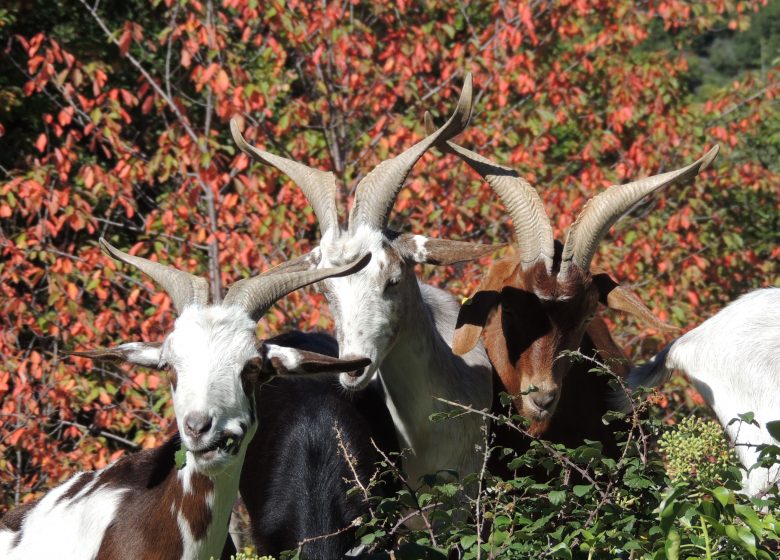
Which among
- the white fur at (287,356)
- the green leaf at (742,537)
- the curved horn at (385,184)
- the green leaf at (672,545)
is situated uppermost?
the curved horn at (385,184)

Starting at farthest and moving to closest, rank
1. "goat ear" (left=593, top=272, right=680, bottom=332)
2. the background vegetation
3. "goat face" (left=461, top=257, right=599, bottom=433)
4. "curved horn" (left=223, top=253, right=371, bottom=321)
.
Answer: the background vegetation
"goat ear" (left=593, top=272, right=680, bottom=332)
"goat face" (left=461, top=257, right=599, bottom=433)
"curved horn" (left=223, top=253, right=371, bottom=321)

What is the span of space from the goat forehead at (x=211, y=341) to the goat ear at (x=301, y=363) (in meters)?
0.09

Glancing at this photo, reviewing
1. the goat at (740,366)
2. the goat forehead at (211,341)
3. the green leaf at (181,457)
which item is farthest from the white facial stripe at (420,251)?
the green leaf at (181,457)

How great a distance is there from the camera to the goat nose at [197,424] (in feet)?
11.5

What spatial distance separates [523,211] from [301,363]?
4.96 ft

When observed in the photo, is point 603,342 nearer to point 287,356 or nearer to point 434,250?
point 434,250

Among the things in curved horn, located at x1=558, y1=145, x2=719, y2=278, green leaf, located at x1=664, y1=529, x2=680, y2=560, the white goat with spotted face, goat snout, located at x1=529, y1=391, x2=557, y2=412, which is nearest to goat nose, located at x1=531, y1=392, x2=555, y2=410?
goat snout, located at x1=529, y1=391, x2=557, y2=412

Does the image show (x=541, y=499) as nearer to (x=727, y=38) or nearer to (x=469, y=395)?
(x=469, y=395)

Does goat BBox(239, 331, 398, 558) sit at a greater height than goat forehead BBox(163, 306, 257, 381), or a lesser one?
lesser

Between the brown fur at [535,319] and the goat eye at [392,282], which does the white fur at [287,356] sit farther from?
the brown fur at [535,319]

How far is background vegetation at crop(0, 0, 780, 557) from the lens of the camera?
696cm

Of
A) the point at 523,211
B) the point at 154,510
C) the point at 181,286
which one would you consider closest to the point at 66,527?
the point at 154,510

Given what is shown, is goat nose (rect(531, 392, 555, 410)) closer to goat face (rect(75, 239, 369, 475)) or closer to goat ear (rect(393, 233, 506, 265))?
goat ear (rect(393, 233, 506, 265))

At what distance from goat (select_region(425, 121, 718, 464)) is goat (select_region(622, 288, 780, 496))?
0.23 m
